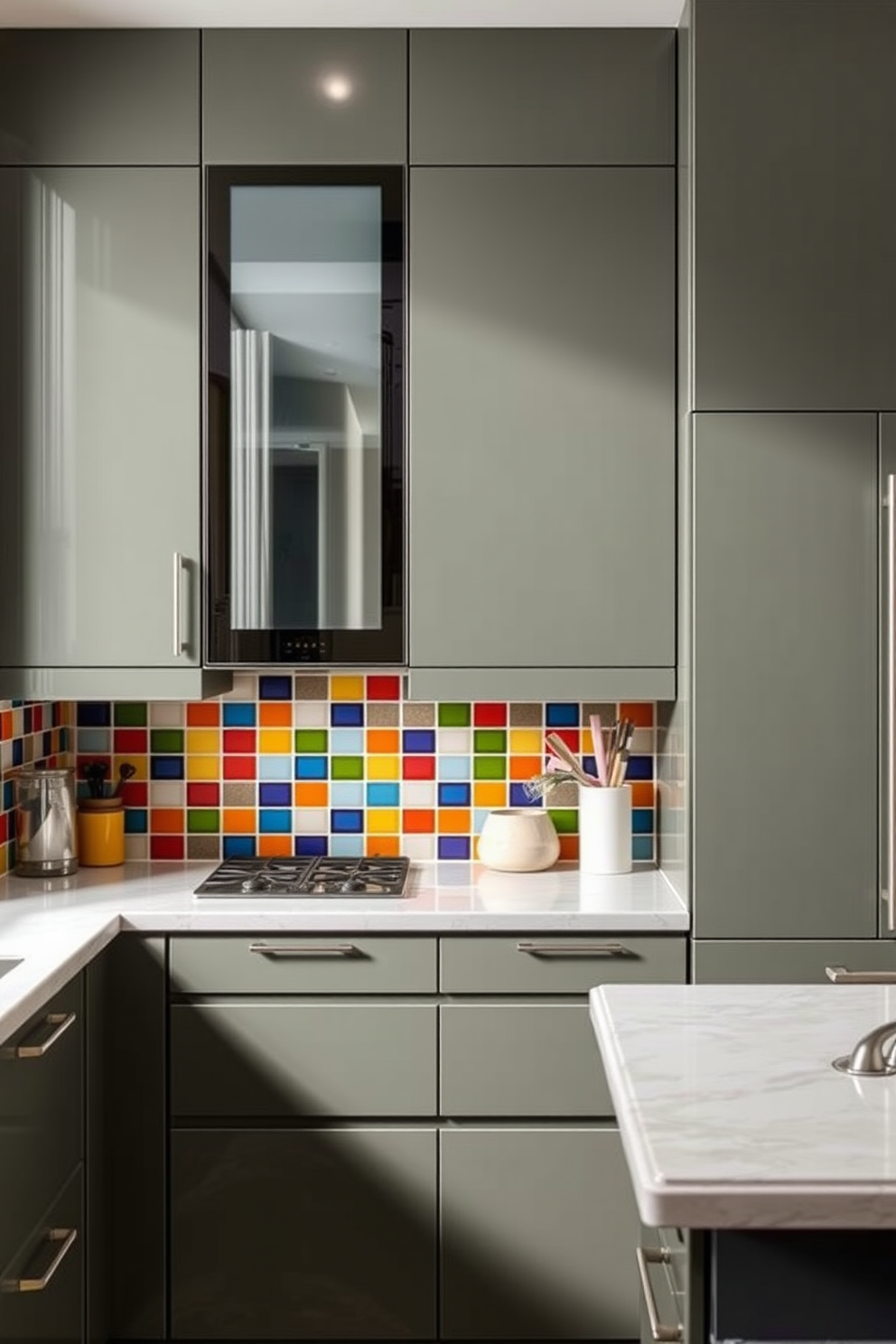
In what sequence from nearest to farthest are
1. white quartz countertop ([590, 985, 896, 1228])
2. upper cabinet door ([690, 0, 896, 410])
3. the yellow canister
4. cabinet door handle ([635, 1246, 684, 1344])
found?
white quartz countertop ([590, 985, 896, 1228])
cabinet door handle ([635, 1246, 684, 1344])
upper cabinet door ([690, 0, 896, 410])
the yellow canister

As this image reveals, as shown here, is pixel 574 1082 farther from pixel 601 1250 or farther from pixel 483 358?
pixel 483 358

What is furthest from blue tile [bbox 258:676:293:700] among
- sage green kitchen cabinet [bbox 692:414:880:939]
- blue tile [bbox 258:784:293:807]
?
sage green kitchen cabinet [bbox 692:414:880:939]

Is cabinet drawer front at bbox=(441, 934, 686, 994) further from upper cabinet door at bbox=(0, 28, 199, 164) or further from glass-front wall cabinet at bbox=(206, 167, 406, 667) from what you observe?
upper cabinet door at bbox=(0, 28, 199, 164)

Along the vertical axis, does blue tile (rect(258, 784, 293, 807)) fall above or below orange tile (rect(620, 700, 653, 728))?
below

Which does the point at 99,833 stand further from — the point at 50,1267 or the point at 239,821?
the point at 50,1267

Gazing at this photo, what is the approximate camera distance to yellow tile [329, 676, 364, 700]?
10.6 ft

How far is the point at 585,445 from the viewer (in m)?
2.82

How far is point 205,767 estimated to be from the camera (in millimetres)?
3260

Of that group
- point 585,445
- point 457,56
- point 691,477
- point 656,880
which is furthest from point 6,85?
point 656,880

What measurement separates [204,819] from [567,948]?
1031mm

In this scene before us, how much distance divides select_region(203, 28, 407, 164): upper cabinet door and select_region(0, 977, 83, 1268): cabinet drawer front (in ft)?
5.56


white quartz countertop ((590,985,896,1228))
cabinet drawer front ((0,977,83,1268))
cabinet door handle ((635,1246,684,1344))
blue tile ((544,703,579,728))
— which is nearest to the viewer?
white quartz countertop ((590,985,896,1228))

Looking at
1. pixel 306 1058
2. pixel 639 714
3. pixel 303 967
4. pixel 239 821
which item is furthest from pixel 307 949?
pixel 639 714

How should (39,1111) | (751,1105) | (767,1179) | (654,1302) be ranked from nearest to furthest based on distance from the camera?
(767,1179) → (751,1105) → (654,1302) → (39,1111)
